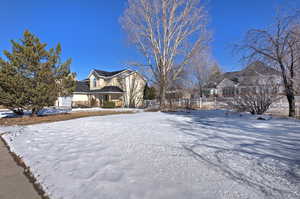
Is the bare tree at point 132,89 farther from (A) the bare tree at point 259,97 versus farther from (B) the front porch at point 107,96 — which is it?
(A) the bare tree at point 259,97

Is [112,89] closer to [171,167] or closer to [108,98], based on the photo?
[108,98]

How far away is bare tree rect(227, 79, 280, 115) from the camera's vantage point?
32.4 feet

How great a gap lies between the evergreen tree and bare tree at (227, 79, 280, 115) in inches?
472

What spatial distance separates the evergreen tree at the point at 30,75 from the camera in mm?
9844

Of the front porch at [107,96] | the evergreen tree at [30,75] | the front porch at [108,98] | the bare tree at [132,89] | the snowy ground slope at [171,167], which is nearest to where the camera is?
the snowy ground slope at [171,167]

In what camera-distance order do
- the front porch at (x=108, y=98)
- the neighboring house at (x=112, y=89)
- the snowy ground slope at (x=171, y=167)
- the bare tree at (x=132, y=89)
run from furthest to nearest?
the bare tree at (x=132, y=89), the neighboring house at (x=112, y=89), the front porch at (x=108, y=98), the snowy ground slope at (x=171, y=167)

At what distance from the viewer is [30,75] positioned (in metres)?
10.5

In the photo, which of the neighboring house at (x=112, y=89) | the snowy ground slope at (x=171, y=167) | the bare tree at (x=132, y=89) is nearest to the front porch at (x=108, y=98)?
the neighboring house at (x=112, y=89)

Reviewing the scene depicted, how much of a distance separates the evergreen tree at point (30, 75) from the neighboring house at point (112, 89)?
1173cm

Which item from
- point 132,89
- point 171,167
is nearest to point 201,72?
point 132,89

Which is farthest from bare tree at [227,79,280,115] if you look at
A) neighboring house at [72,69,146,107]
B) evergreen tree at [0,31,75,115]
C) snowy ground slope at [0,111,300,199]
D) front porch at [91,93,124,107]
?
front porch at [91,93,124,107]

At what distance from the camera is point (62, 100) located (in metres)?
24.5

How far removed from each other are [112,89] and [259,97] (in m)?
17.3

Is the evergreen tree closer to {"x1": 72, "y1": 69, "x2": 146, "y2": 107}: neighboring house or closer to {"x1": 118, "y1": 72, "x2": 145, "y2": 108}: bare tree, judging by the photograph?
{"x1": 72, "y1": 69, "x2": 146, "y2": 107}: neighboring house
